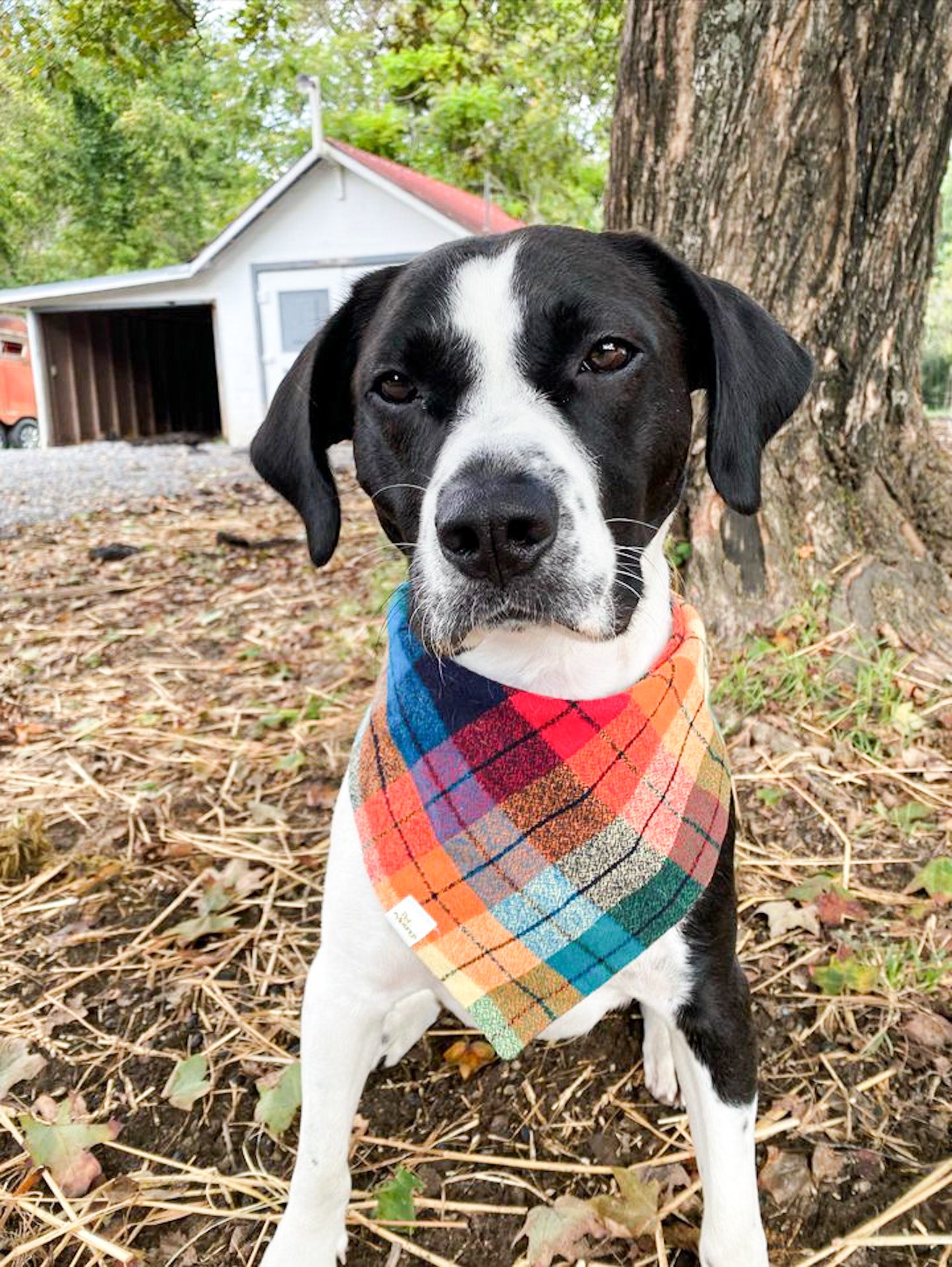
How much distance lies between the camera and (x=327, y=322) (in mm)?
1886

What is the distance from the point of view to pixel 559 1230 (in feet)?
5.41

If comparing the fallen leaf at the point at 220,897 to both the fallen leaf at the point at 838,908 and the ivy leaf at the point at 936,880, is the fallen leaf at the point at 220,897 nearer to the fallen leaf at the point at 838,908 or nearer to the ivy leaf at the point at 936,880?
the fallen leaf at the point at 838,908

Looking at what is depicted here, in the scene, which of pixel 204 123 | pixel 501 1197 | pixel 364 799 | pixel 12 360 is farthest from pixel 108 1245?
pixel 12 360

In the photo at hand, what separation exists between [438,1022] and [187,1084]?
58 cm

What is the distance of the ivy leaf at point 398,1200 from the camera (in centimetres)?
170

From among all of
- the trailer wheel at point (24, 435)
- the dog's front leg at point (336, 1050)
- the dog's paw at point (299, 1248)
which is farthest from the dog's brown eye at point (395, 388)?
the trailer wheel at point (24, 435)

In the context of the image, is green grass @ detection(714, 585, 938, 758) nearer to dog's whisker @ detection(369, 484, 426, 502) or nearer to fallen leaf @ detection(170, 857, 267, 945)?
fallen leaf @ detection(170, 857, 267, 945)

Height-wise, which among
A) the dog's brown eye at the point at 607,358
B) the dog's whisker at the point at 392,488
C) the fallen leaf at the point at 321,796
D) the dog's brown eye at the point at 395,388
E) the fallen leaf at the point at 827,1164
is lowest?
the fallen leaf at the point at 321,796

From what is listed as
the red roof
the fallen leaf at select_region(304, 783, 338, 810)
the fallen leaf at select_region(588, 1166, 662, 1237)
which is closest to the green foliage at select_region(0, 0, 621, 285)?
the red roof

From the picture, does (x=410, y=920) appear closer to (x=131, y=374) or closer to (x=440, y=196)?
(x=440, y=196)

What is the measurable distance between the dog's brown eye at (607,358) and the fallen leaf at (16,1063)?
1936 millimetres

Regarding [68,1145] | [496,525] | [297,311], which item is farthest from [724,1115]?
[297,311]

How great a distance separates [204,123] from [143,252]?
3276 millimetres

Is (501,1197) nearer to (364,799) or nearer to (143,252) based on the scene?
(364,799)
